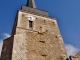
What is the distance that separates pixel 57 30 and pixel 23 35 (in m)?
4.50

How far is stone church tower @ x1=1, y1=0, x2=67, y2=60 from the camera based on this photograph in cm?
1357

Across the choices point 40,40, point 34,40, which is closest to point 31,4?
point 40,40

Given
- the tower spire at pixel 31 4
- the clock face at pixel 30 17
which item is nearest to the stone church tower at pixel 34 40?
the clock face at pixel 30 17

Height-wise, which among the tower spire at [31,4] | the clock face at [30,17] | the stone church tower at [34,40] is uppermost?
the tower spire at [31,4]

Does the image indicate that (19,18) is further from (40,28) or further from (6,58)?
(6,58)

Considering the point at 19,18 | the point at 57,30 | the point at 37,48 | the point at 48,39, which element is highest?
the point at 19,18

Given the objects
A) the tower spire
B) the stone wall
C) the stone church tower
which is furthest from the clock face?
the tower spire

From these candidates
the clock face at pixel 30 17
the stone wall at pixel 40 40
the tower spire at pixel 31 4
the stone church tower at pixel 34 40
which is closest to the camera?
the stone church tower at pixel 34 40

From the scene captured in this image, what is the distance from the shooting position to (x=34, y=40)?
15211 millimetres

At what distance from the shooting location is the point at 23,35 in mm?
14977

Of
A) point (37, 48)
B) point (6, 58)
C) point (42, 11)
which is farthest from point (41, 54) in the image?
point (42, 11)

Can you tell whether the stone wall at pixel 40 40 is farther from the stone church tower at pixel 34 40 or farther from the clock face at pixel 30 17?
the clock face at pixel 30 17

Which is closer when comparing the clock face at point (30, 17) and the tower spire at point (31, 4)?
the clock face at point (30, 17)

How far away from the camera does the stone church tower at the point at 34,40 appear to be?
1357 cm
